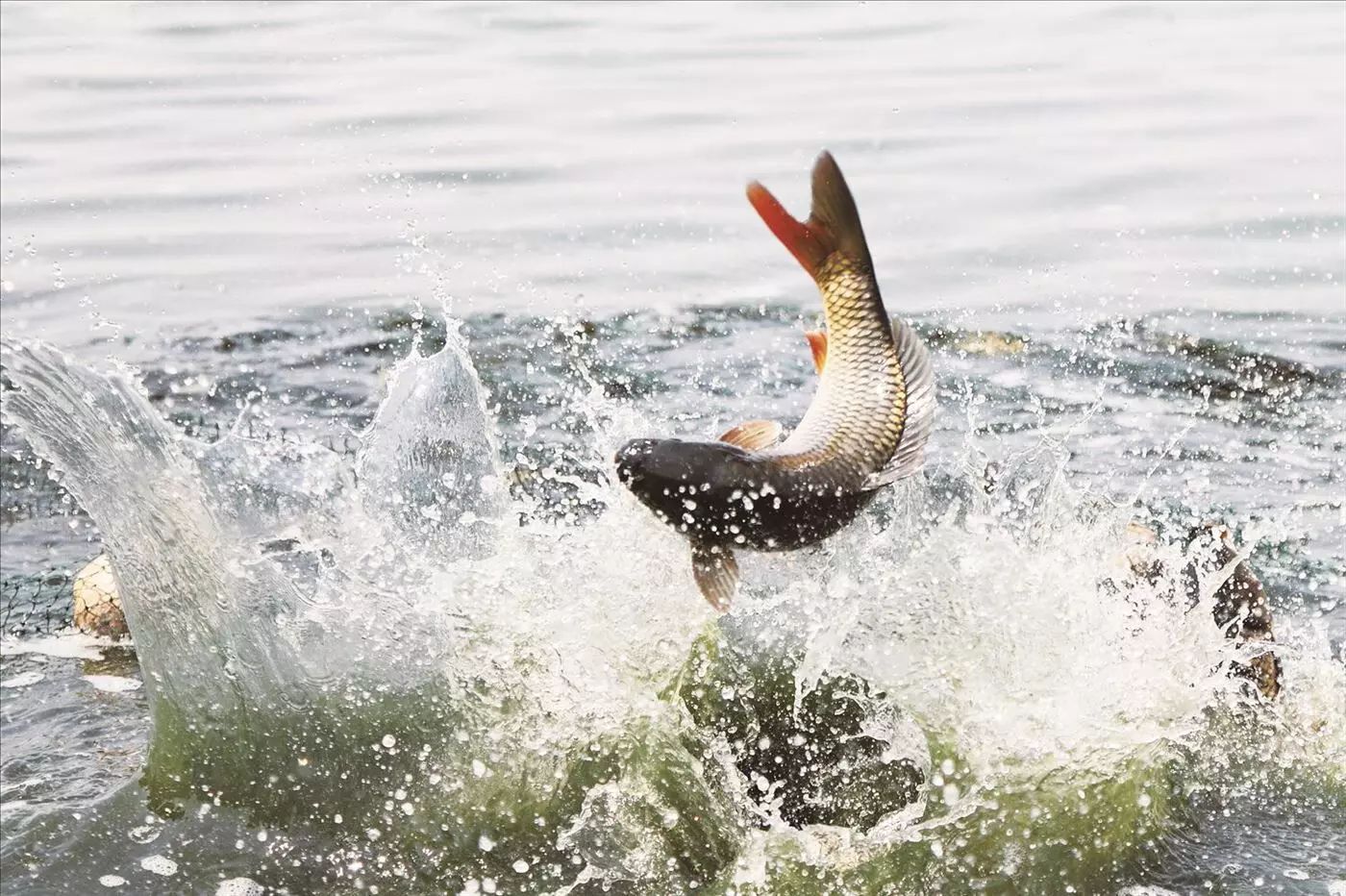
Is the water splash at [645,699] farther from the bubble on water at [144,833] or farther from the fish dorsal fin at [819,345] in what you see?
the fish dorsal fin at [819,345]

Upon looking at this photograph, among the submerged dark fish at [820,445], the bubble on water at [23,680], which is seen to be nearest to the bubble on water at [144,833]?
the bubble on water at [23,680]

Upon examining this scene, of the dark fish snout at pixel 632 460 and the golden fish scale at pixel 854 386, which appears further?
the golden fish scale at pixel 854 386

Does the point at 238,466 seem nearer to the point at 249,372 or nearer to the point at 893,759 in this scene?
the point at 893,759

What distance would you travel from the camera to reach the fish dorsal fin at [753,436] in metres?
3.98

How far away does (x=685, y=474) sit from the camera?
3.67 meters

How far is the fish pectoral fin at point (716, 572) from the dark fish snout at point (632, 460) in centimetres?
27

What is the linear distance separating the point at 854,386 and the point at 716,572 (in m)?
0.57

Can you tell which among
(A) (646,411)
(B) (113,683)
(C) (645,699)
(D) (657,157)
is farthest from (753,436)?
(D) (657,157)

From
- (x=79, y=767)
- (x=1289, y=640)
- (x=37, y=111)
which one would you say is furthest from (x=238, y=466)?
(x=37, y=111)

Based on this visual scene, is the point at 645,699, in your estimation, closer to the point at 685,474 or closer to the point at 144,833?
the point at 685,474

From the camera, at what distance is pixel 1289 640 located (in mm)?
5590

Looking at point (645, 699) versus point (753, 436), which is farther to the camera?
point (645, 699)

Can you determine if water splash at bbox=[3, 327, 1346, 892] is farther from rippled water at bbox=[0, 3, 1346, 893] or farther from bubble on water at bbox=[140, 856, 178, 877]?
bubble on water at bbox=[140, 856, 178, 877]

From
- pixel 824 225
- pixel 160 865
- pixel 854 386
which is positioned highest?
pixel 824 225
